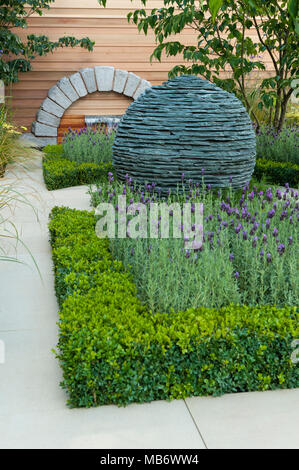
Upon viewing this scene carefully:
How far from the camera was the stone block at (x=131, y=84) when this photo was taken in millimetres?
11977

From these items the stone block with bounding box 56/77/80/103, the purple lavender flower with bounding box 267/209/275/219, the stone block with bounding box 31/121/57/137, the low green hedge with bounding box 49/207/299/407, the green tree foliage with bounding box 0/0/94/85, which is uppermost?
the green tree foliage with bounding box 0/0/94/85

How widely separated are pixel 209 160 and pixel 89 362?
382 centimetres

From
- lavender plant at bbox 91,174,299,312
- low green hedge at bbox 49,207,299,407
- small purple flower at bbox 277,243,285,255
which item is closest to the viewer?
low green hedge at bbox 49,207,299,407

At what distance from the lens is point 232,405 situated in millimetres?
2816

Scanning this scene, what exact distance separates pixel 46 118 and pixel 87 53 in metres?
1.82

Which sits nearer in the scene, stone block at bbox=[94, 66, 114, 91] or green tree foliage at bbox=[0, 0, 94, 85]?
green tree foliage at bbox=[0, 0, 94, 85]

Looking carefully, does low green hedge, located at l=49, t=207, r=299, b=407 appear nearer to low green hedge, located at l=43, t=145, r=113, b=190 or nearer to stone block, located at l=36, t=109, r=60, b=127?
low green hedge, located at l=43, t=145, r=113, b=190

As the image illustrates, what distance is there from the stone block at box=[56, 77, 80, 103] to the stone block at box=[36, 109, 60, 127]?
0.60 metres

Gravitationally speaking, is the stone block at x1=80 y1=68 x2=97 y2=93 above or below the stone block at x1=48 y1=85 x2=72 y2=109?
above

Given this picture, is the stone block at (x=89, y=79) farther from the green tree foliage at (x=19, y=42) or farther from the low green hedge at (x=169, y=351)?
the low green hedge at (x=169, y=351)

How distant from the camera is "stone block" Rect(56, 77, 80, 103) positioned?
38.2 ft

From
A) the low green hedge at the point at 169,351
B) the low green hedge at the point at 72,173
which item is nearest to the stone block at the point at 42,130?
the low green hedge at the point at 72,173

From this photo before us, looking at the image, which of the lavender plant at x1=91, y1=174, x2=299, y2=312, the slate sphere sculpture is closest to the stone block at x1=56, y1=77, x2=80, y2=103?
the slate sphere sculpture

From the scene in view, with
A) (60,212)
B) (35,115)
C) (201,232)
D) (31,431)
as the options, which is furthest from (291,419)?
(35,115)
